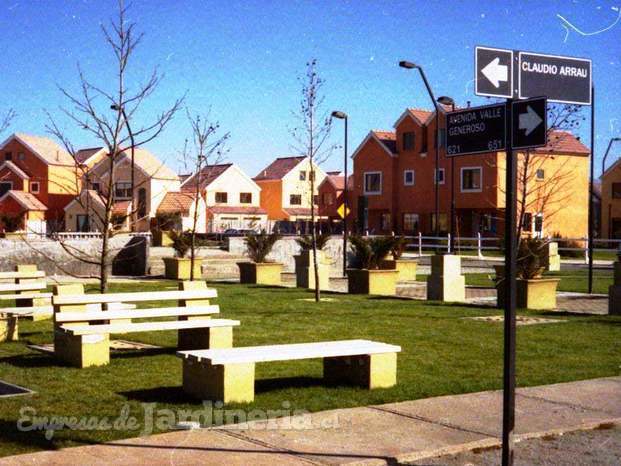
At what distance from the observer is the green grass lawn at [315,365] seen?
7.81 m

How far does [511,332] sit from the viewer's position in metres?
5.93

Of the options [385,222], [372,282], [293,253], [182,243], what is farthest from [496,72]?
[385,222]

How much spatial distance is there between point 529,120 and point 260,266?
1895cm

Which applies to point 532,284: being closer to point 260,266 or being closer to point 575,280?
point 260,266

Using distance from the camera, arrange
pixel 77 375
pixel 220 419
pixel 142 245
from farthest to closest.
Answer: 1. pixel 142 245
2. pixel 77 375
3. pixel 220 419

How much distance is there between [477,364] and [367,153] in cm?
5503

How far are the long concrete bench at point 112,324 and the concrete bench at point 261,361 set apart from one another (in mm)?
2014

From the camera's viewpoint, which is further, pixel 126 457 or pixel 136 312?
pixel 136 312

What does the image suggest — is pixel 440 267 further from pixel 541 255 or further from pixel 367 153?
pixel 367 153

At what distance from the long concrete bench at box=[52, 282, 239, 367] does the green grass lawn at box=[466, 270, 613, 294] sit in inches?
477

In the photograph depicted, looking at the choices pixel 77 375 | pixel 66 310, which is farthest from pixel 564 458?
pixel 66 310

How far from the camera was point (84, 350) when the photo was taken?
32.2 ft

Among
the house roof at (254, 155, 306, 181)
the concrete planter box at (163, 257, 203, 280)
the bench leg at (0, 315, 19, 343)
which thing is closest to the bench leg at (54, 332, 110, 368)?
the bench leg at (0, 315, 19, 343)

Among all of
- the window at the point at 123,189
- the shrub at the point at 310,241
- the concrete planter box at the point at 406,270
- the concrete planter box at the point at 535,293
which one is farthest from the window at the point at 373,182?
the concrete planter box at the point at 535,293
